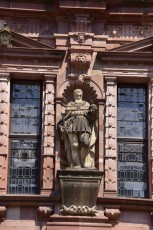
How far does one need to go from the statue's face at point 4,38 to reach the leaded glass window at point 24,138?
94 cm

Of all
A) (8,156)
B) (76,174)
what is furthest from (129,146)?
(8,156)

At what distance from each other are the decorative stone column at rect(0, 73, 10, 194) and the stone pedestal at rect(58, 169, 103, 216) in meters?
1.26

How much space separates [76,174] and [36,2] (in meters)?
4.28

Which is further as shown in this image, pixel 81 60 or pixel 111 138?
pixel 81 60

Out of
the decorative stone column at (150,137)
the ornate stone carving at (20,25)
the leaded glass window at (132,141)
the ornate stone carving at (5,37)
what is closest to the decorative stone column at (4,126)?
the ornate stone carving at (5,37)

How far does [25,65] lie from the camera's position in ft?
55.9

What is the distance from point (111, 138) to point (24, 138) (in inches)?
76.0

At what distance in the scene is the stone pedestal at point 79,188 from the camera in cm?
1582

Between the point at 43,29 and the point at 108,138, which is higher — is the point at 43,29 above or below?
above

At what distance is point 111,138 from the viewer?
54.4ft

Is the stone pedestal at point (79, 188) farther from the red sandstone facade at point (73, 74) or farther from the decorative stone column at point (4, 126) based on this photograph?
the decorative stone column at point (4, 126)

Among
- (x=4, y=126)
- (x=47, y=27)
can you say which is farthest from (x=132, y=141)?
(x=47, y=27)

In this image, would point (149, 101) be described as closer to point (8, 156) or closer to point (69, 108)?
point (69, 108)

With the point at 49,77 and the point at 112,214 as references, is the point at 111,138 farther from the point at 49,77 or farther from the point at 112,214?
the point at 49,77
